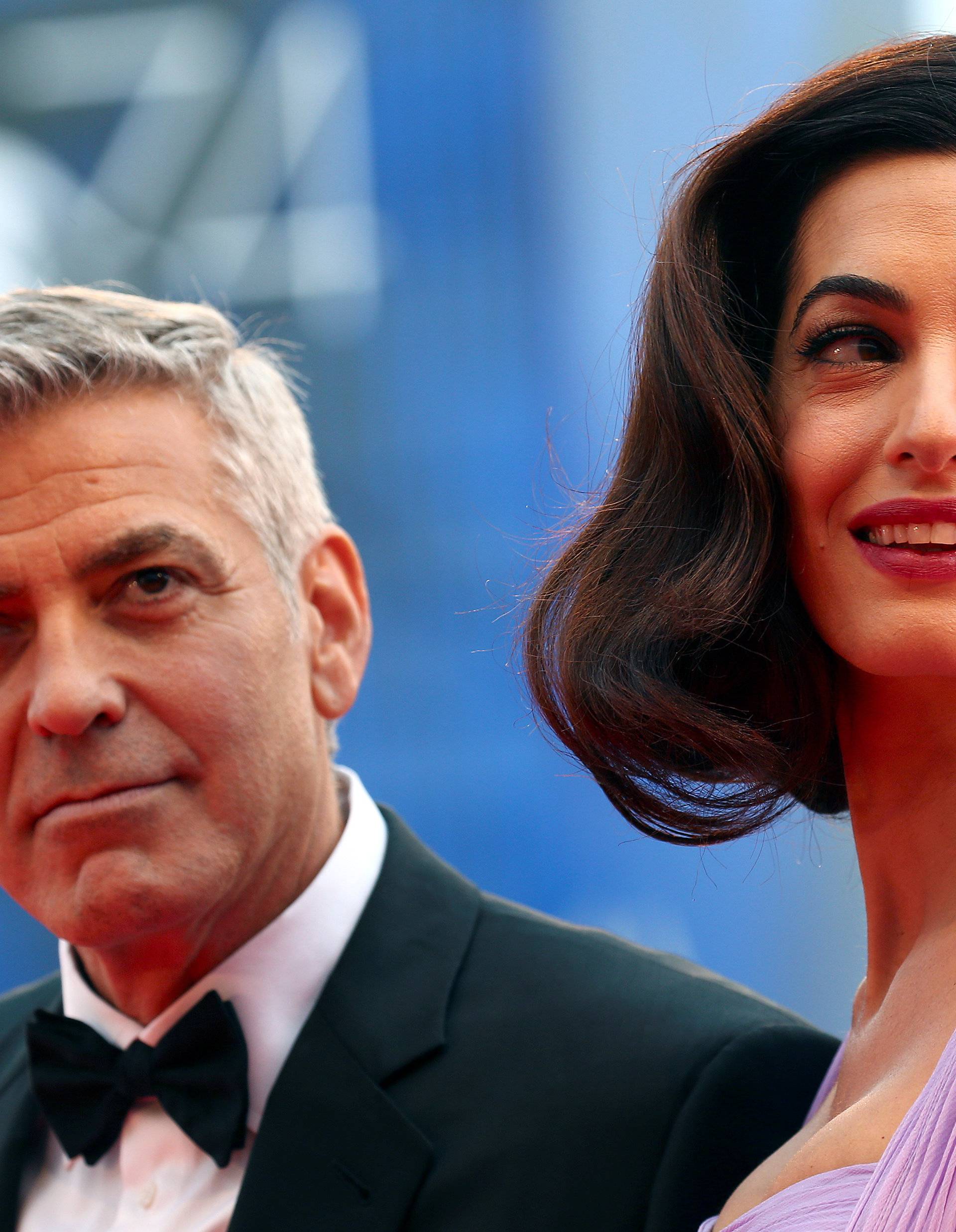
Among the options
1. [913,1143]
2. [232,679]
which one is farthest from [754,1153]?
[232,679]

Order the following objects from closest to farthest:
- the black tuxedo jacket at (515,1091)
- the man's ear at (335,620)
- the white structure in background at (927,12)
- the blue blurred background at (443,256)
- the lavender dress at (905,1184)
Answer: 1. the lavender dress at (905,1184)
2. the black tuxedo jacket at (515,1091)
3. the man's ear at (335,620)
4. the white structure in background at (927,12)
5. the blue blurred background at (443,256)

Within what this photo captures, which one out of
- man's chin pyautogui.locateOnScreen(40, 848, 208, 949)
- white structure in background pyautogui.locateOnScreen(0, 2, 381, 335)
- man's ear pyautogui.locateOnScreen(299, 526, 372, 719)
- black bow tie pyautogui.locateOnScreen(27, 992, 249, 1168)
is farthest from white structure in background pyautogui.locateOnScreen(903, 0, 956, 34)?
black bow tie pyautogui.locateOnScreen(27, 992, 249, 1168)

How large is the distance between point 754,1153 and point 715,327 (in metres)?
1.14

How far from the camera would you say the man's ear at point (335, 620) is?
99.7 inches

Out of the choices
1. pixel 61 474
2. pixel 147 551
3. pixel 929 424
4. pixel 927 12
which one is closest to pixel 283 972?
pixel 147 551

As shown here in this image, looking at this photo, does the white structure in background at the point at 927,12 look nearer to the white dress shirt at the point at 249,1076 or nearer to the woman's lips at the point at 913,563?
the woman's lips at the point at 913,563

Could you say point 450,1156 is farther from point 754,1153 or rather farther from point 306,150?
point 306,150

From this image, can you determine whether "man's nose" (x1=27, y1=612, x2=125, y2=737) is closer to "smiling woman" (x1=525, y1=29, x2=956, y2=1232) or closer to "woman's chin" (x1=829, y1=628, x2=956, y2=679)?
Answer: "smiling woman" (x1=525, y1=29, x2=956, y2=1232)

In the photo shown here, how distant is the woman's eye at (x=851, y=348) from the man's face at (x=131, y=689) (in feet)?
3.60

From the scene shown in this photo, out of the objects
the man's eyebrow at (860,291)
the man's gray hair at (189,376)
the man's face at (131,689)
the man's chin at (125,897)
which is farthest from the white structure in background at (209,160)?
the man's eyebrow at (860,291)

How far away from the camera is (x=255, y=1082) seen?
87.4 inches

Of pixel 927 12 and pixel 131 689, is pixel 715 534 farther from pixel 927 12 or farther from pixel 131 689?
pixel 927 12

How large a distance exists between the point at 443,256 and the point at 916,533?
13.7ft

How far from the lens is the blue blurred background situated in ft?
16.0
